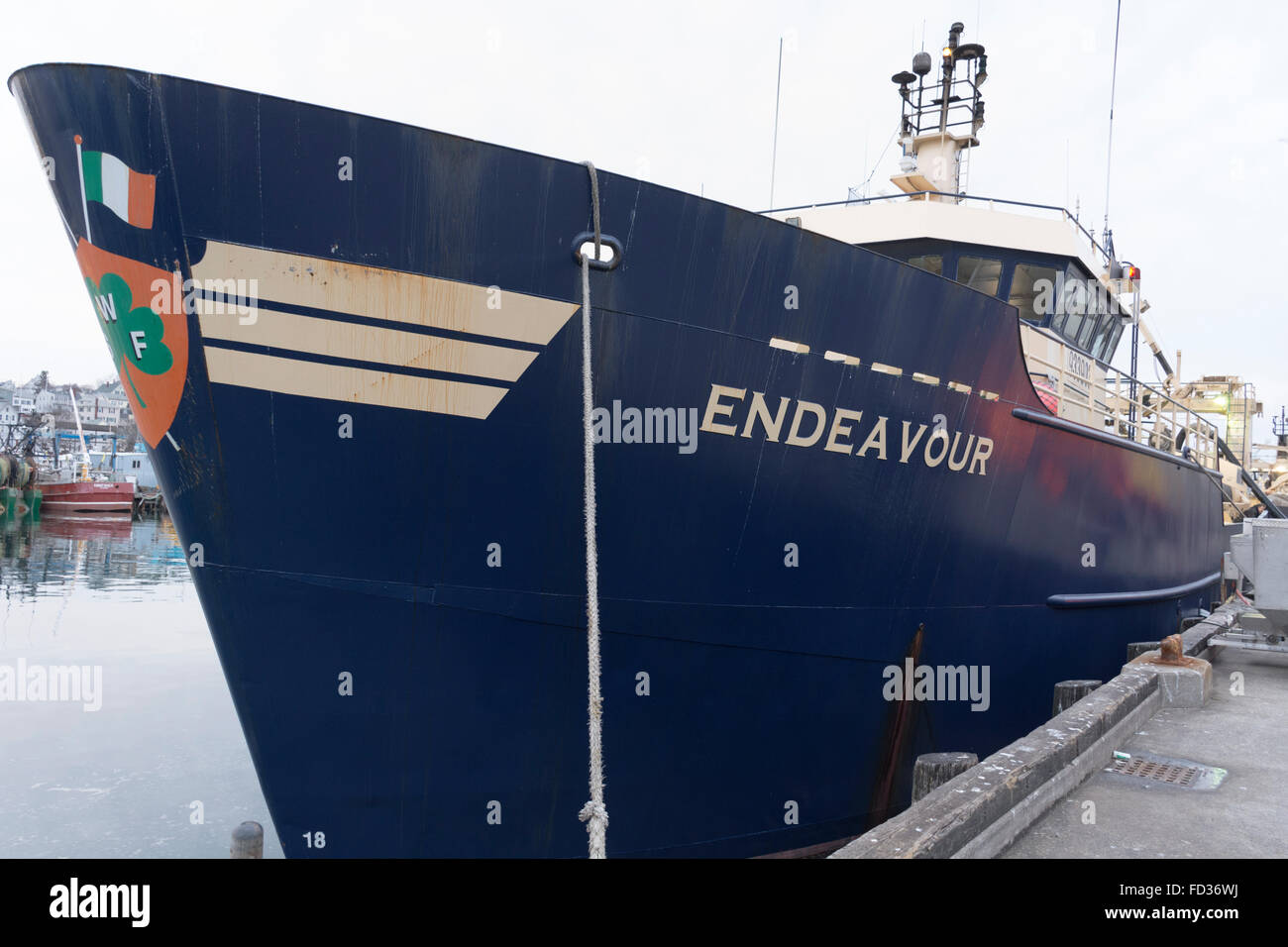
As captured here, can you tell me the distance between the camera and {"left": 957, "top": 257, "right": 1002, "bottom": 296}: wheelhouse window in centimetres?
746

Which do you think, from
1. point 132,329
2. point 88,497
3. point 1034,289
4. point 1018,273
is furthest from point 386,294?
point 88,497

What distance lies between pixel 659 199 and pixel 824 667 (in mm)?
2747

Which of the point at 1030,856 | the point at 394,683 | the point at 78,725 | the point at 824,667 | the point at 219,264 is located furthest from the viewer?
the point at 78,725

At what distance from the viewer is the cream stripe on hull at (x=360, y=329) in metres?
3.32

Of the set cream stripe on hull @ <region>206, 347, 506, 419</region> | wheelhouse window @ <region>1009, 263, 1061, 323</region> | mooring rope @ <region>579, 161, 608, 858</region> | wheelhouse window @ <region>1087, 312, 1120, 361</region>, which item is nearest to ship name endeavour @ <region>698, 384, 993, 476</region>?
mooring rope @ <region>579, 161, 608, 858</region>

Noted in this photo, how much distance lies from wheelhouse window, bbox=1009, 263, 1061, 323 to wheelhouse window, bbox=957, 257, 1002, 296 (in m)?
0.21

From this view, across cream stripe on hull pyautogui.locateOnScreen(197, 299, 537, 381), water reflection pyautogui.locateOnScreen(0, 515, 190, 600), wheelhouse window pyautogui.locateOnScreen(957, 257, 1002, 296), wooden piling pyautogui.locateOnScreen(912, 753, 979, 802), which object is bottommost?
water reflection pyautogui.locateOnScreen(0, 515, 190, 600)

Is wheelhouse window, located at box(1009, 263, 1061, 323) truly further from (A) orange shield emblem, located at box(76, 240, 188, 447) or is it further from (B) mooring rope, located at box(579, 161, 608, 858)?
(A) orange shield emblem, located at box(76, 240, 188, 447)

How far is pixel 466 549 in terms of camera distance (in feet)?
12.0

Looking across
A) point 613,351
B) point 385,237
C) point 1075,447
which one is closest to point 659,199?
point 613,351

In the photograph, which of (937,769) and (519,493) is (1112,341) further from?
(519,493)

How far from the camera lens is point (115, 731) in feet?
32.2

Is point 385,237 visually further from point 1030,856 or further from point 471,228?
point 1030,856

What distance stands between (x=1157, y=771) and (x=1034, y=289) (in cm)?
500
